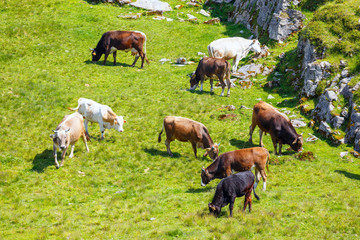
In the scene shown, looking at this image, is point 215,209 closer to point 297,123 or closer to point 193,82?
point 297,123

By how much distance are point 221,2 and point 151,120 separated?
3179cm

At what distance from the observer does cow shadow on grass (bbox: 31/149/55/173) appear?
16953mm

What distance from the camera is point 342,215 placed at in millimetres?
12500

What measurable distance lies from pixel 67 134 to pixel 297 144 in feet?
38.7

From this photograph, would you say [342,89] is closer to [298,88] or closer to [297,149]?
[298,88]

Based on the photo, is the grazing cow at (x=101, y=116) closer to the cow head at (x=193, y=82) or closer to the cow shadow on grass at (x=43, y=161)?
the cow shadow on grass at (x=43, y=161)

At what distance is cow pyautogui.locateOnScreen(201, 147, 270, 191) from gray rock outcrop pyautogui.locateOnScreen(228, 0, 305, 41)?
2302 centimetres

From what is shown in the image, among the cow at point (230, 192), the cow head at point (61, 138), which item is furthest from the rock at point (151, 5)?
the cow at point (230, 192)

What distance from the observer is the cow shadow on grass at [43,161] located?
55.6ft

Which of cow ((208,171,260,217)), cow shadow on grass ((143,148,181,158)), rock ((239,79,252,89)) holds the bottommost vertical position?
cow shadow on grass ((143,148,181,158))

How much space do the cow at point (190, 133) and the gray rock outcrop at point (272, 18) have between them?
67.0ft

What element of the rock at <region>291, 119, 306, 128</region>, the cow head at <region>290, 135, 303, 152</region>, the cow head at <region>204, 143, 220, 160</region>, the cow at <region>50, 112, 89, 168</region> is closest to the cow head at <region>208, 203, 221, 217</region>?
the cow head at <region>204, 143, 220, 160</region>

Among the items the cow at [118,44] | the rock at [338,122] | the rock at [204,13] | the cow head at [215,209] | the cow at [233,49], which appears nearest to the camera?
the cow head at [215,209]

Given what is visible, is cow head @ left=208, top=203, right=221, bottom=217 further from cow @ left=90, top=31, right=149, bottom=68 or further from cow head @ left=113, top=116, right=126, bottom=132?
cow @ left=90, top=31, right=149, bottom=68
